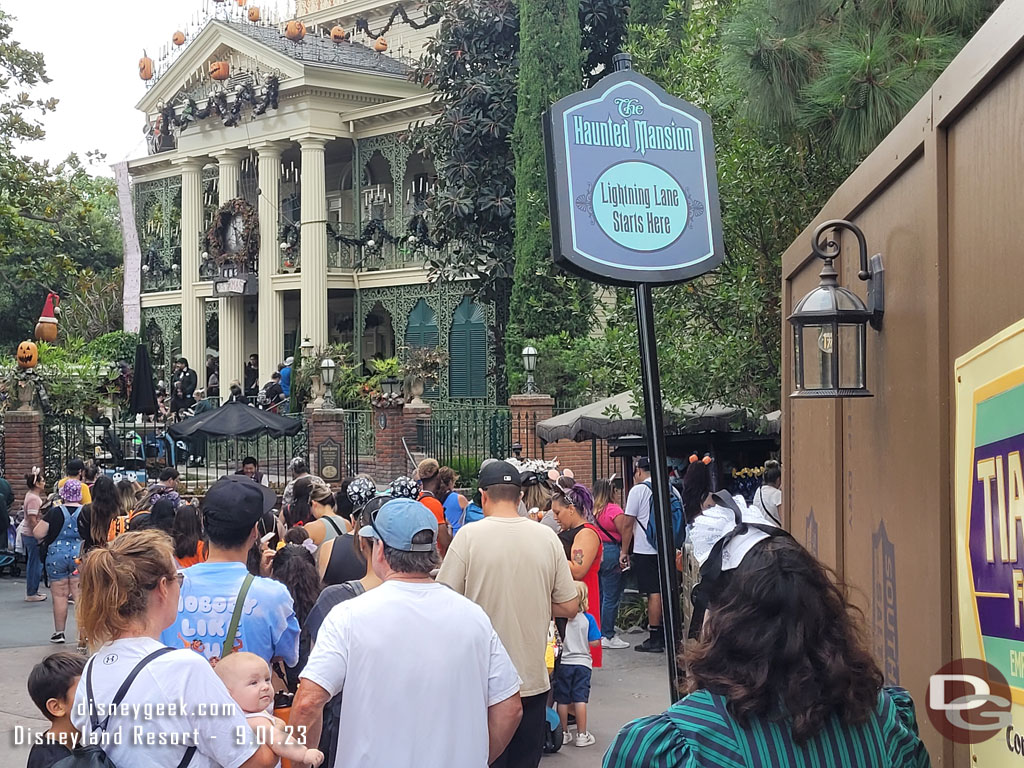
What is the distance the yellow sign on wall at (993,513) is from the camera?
2430 millimetres

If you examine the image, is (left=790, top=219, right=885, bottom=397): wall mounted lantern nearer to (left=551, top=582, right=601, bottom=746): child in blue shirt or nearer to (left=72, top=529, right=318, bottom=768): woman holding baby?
→ (left=72, top=529, right=318, bottom=768): woman holding baby

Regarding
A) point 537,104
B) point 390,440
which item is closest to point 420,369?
point 390,440

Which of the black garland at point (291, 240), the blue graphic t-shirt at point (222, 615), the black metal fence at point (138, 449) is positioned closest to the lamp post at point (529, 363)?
the black metal fence at point (138, 449)

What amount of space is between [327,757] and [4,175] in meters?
18.1

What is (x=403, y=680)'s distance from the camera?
3578mm

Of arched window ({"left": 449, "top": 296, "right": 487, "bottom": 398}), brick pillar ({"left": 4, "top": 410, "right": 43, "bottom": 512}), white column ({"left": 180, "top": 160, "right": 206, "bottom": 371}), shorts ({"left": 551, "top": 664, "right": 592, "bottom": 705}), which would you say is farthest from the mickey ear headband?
white column ({"left": 180, "top": 160, "right": 206, "bottom": 371})

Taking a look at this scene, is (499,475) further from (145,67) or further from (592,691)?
(145,67)

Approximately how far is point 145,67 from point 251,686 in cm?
3552

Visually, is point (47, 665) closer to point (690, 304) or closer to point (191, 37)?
point (690, 304)

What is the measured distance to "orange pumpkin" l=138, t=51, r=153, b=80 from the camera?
35.8 metres

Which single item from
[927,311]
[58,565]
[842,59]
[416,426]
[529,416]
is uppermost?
[842,59]

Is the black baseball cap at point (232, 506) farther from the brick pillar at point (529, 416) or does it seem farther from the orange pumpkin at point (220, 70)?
→ the orange pumpkin at point (220, 70)

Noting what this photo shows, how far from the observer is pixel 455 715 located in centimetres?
363

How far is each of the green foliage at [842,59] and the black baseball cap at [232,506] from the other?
476 cm
